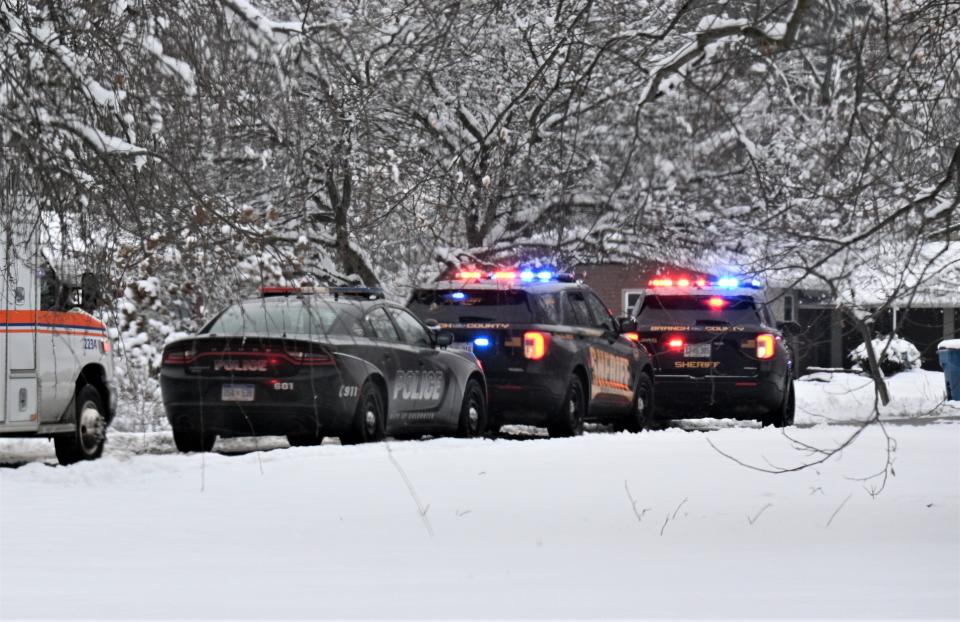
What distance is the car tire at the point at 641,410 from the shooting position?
66.7 ft

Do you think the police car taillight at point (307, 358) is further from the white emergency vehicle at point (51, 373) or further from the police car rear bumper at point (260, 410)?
the white emergency vehicle at point (51, 373)

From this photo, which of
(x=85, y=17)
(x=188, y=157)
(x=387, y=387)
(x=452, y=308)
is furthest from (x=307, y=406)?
(x=85, y=17)

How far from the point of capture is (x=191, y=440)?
16.1m

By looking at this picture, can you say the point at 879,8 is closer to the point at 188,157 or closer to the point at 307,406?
the point at 188,157

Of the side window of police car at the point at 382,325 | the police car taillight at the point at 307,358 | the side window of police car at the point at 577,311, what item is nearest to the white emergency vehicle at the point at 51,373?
the police car taillight at the point at 307,358

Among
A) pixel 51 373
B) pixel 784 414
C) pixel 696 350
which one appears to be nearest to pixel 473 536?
pixel 51 373

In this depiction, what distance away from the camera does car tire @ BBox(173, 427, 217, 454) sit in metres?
15.9

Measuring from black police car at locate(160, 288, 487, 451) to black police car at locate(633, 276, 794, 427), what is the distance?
16.3ft

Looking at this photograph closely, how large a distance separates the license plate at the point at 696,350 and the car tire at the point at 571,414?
103 inches

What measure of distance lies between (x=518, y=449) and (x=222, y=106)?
6975 mm

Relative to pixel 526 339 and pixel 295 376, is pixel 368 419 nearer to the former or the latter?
pixel 295 376

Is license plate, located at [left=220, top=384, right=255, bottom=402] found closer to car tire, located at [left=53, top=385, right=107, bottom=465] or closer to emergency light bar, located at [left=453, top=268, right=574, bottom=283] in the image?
car tire, located at [left=53, top=385, right=107, bottom=465]

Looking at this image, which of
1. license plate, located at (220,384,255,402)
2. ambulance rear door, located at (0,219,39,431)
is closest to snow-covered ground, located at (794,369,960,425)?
license plate, located at (220,384,255,402)

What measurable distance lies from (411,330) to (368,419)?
1431 mm
